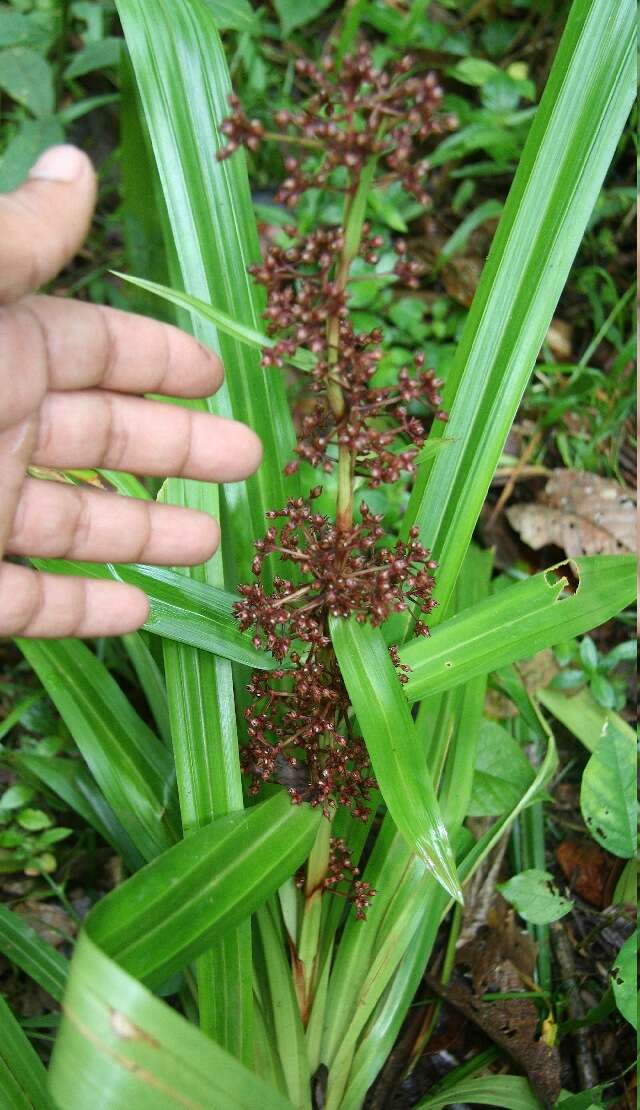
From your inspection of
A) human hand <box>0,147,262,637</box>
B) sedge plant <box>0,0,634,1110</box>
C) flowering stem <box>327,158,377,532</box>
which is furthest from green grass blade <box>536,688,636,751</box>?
flowering stem <box>327,158,377,532</box>

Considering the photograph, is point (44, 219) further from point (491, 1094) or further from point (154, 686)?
point (491, 1094)

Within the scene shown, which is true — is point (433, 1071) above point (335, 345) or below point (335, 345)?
below

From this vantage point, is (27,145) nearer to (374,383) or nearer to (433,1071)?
(374,383)

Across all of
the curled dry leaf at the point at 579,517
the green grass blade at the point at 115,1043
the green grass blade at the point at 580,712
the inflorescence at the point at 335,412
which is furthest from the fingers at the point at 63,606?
the curled dry leaf at the point at 579,517

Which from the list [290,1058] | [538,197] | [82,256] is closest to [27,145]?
[82,256]

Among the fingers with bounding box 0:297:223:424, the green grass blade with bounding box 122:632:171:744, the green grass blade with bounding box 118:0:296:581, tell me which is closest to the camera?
the fingers with bounding box 0:297:223:424

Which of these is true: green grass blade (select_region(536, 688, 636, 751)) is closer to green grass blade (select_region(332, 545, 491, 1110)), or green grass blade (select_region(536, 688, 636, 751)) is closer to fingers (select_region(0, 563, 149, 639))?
green grass blade (select_region(332, 545, 491, 1110))
